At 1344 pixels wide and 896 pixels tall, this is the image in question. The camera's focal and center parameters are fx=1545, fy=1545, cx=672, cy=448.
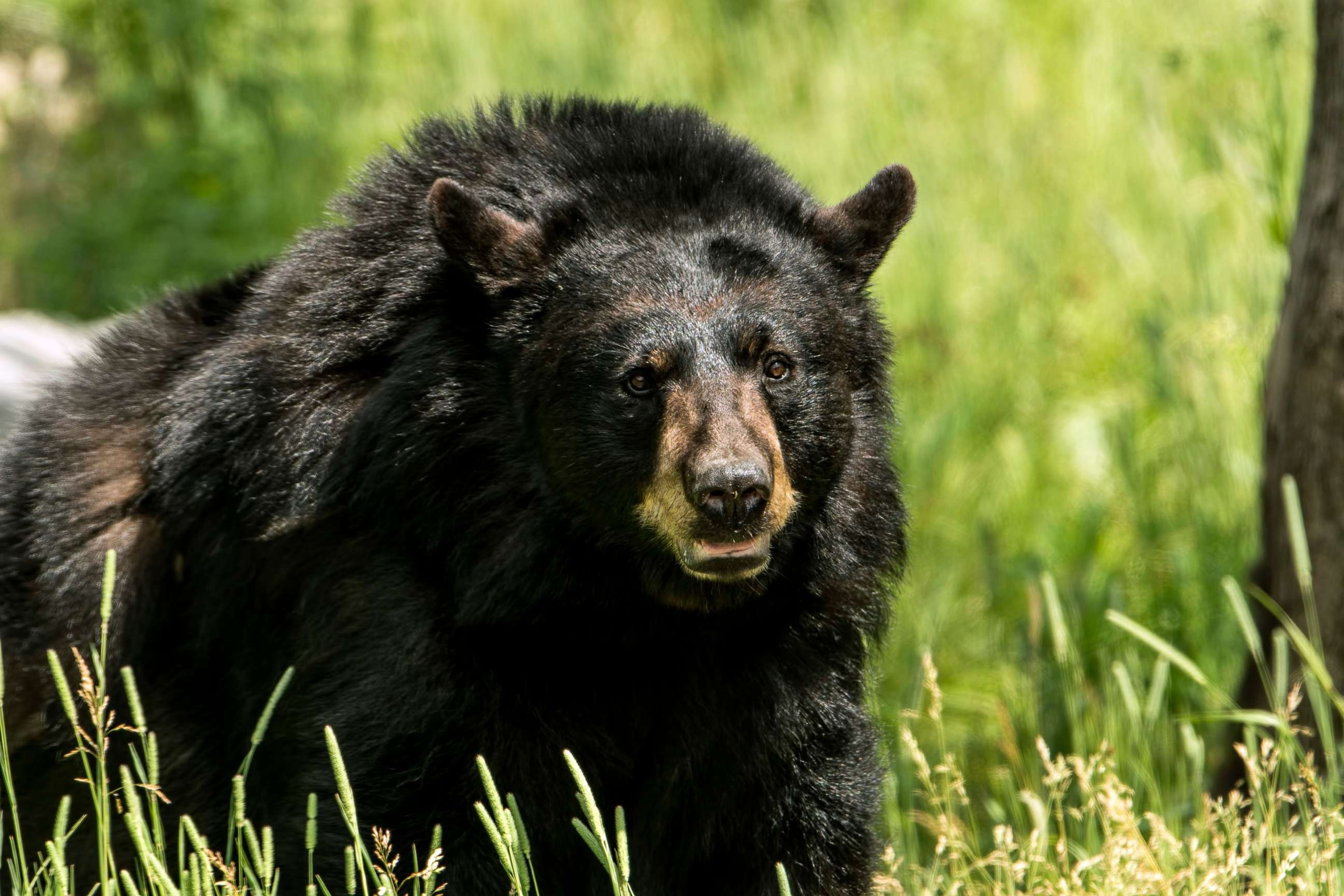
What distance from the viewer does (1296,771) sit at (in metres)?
3.93

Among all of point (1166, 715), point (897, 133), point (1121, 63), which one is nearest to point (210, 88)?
point (897, 133)

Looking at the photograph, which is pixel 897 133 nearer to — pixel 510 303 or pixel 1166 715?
pixel 1166 715

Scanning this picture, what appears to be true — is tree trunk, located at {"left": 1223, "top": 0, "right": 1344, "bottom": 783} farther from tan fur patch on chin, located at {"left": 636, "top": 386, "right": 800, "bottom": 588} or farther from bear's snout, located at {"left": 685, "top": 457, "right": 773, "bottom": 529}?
bear's snout, located at {"left": 685, "top": 457, "right": 773, "bottom": 529}

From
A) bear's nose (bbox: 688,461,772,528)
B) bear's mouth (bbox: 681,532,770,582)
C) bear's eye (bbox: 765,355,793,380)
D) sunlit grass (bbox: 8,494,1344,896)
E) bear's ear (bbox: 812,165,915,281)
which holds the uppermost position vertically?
bear's ear (bbox: 812,165,915,281)

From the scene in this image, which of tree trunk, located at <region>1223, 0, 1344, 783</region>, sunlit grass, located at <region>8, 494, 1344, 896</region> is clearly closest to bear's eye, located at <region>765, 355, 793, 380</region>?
sunlit grass, located at <region>8, 494, 1344, 896</region>

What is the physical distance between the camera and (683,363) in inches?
125

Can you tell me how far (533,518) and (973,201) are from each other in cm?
478

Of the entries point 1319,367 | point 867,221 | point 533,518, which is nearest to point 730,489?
point 533,518

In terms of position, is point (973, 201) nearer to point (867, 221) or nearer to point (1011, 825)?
point (1011, 825)

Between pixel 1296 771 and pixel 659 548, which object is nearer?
pixel 659 548

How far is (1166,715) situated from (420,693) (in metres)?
2.35

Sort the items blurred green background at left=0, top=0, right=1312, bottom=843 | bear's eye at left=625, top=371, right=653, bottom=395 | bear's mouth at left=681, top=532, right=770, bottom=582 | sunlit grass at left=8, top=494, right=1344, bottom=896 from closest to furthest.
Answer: sunlit grass at left=8, top=494, right=1344, bottom=896 < bear's mouth at left=681, top=532, right=770, bottom=582 < bear's eye at left=625, top=371, right=653, bottom=395 < blurred green background at left=0, top=0, right=1312, bottom=843

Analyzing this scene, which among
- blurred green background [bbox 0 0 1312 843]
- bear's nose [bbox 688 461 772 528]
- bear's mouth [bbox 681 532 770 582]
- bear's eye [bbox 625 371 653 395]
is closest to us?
bear's nose [bbox 688 461 772 528]

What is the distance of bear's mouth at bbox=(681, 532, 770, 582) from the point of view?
3051 millimetres
